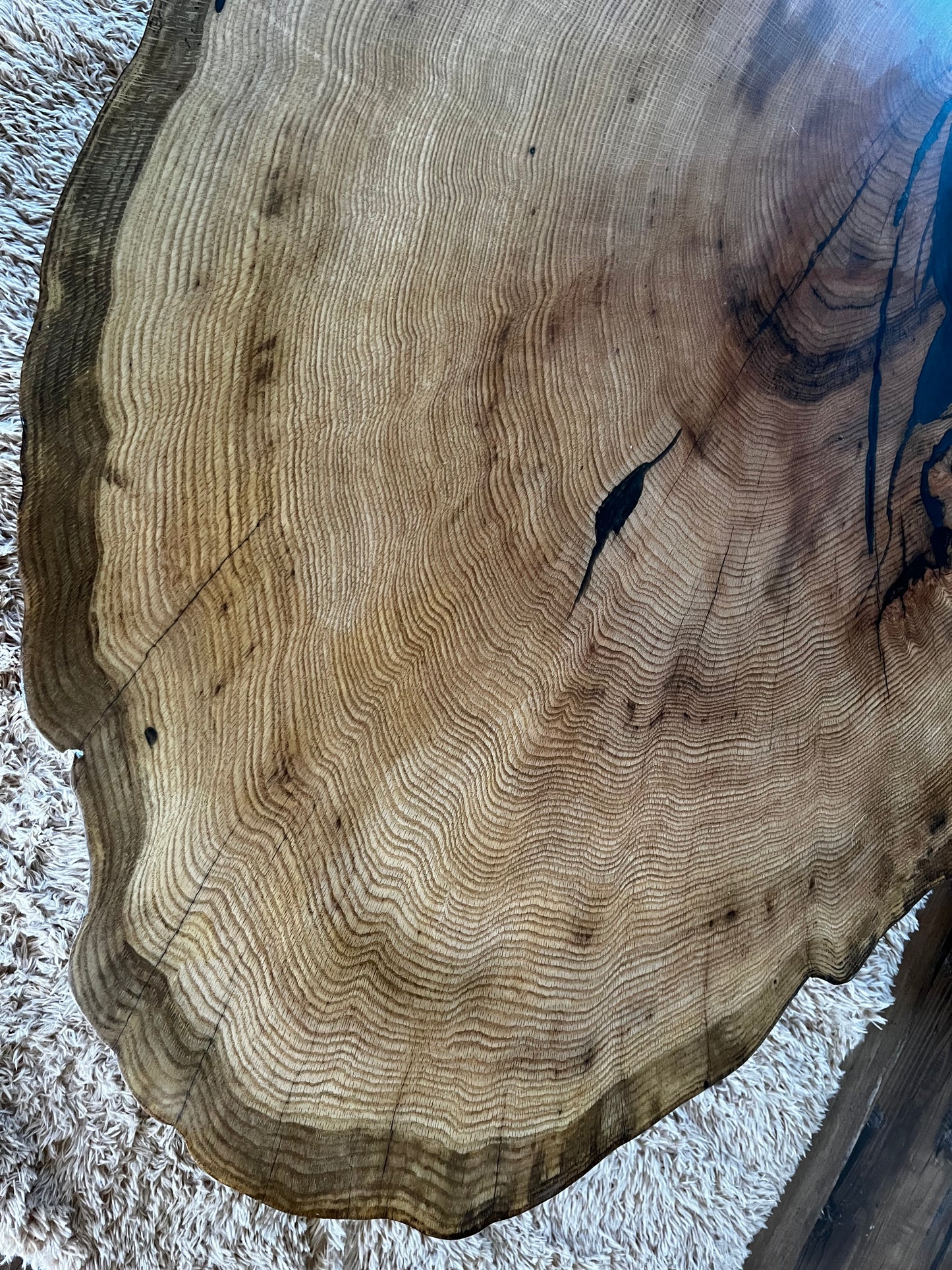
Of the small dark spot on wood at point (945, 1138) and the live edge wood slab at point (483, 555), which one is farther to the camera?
the small dark spot on wood at point (945, 1138)

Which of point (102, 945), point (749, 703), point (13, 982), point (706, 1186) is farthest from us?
point (706, 1186)

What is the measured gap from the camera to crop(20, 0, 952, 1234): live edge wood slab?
50cm

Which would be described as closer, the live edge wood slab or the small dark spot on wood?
the live edge wood slab

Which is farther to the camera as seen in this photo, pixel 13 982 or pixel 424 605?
pixel 13 982

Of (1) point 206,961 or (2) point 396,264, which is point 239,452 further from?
(1) point 206,961

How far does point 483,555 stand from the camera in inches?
22.2

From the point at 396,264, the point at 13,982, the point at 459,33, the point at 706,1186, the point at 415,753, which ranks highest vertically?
the point at 459,33

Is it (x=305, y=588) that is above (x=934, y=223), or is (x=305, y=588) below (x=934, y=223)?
below

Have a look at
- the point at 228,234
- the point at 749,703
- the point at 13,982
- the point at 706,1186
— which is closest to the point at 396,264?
the point at 228,234

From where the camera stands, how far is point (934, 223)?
0.66m

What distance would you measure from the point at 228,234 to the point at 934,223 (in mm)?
543

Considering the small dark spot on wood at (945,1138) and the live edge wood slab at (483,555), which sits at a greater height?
the live edge wood slab at (483,555)

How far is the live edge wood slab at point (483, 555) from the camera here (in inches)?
19.8

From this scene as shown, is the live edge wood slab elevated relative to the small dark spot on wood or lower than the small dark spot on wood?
elevated
